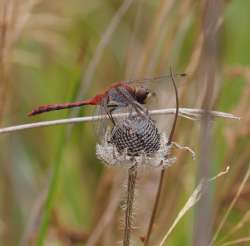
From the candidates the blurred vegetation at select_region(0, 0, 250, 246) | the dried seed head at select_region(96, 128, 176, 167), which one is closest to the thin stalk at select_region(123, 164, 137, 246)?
the dried seed head at select_region(96, 128, 176, 167)

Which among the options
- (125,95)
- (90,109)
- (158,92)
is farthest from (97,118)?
(90,109)

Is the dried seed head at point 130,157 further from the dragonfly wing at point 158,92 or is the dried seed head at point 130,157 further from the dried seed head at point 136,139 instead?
the dragonfly wing at point 158,92

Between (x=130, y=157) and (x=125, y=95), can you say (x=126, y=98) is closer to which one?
(x=125, y=95)

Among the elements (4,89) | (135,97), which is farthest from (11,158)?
(135,97)

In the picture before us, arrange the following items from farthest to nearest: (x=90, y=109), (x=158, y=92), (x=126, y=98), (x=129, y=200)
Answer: (x=90, y=109)
(x=158, y=92)
(x=126, y=98)
(x=129, y=200)

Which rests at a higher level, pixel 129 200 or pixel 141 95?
pixel 141 95

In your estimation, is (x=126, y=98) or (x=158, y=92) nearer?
(x=126, y=98)

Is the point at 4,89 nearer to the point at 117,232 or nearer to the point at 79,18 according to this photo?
the point at 117,232
